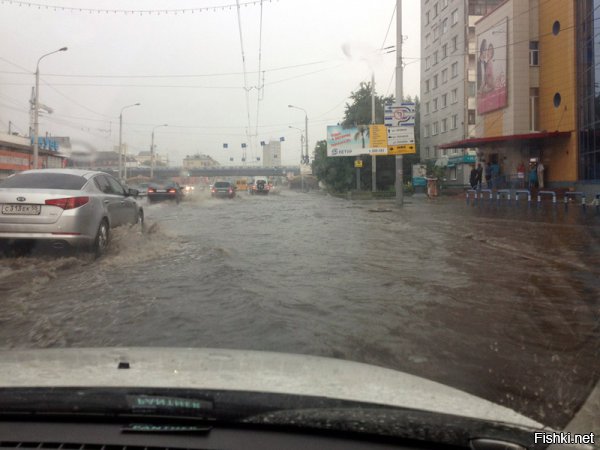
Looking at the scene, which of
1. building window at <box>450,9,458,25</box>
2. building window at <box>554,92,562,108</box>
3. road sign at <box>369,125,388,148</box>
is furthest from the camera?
building window at <box>450,9,458,25</box>

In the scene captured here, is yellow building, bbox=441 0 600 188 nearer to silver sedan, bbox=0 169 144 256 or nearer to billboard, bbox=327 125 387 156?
billboard, bbox=327 125 387 156

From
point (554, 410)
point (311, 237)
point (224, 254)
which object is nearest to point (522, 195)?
point (311, 237)

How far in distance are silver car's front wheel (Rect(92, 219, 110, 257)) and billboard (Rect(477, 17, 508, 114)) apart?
26.3 m

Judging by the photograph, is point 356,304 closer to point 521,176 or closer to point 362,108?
point 521,176

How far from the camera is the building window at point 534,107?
96.2 feet

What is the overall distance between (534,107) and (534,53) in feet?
9.11

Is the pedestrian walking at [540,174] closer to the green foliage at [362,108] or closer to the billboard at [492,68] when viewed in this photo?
the billboard at [492,68]

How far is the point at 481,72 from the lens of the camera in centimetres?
3366

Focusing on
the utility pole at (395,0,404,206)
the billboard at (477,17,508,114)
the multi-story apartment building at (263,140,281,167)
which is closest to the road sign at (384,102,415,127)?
the utility pole at (395,0,404,206)

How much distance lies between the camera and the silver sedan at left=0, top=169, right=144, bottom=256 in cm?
764

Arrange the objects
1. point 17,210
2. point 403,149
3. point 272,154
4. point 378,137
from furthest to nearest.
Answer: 1. point 272,154
2. point 378,137
3. point 403,149
4. point 17,210

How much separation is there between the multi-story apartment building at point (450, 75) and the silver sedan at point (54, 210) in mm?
34226

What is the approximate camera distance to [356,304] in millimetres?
5684

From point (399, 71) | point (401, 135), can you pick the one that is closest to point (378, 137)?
point (401, 135)
